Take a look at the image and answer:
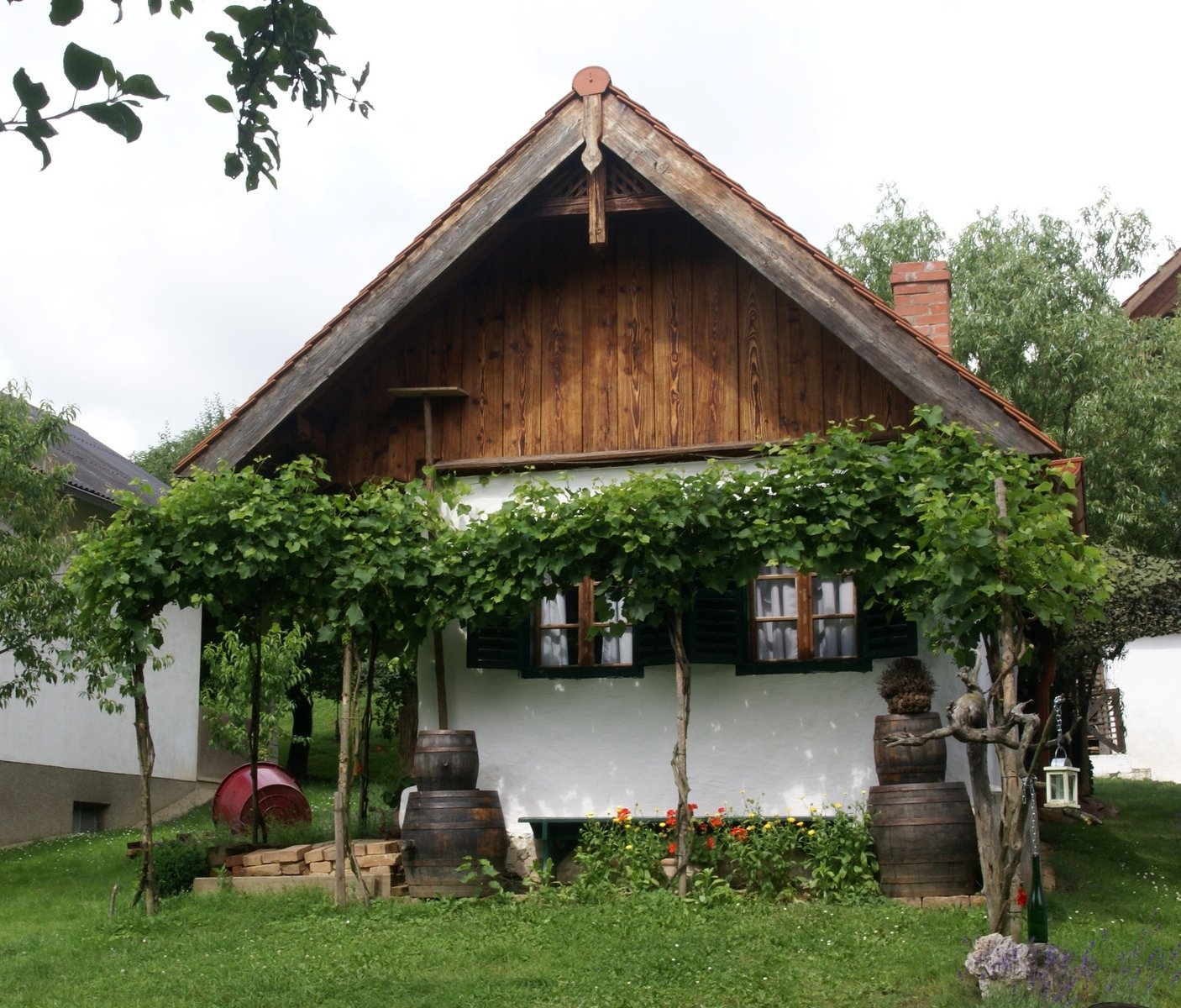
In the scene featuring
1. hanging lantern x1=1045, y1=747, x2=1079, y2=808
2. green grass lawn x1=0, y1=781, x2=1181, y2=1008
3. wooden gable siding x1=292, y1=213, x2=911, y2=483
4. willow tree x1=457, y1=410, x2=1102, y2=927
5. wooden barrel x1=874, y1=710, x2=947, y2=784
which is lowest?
green grass lawn x1=0, y1=781, x2=1181, y2=1008

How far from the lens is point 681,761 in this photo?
9984mm

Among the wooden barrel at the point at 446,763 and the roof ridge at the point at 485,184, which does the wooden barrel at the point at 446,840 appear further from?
the roof ridge at the point at 485,184

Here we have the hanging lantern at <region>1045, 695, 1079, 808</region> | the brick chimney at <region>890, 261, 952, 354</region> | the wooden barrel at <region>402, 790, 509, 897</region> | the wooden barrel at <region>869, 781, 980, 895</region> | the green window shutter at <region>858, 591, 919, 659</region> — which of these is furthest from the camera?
the brick chimney at <region>890, 261, 952, 354</region>

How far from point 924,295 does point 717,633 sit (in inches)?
145

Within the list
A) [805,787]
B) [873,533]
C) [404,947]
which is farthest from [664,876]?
[873,533]

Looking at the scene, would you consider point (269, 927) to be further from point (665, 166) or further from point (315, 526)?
point (665, 166)

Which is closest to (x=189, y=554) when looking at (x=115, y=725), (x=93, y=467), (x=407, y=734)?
(x=407, y=734)

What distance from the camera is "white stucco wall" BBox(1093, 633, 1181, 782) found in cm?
2403

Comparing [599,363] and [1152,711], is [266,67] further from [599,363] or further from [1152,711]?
[1152,711]

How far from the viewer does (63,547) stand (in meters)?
13.9

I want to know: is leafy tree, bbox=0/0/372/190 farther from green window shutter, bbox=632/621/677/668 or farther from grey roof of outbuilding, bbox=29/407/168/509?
grey roof of outbuilding, bbox=29/407/168/509

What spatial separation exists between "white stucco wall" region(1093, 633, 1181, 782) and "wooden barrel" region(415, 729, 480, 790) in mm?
16844

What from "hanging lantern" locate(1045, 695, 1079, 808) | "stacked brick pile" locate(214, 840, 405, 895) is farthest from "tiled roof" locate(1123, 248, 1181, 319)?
"stacked brick pile" locate(214, 840, 405, 895)

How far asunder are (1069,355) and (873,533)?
12.5 m
